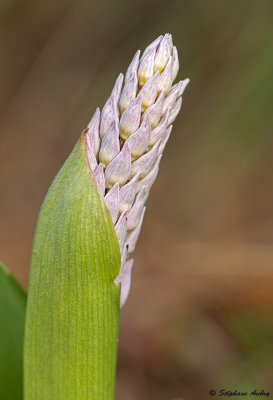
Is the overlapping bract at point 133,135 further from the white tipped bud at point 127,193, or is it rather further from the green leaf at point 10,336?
the green leaf at point 10,336

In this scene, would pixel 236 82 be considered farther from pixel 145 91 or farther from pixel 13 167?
pixel 145 91

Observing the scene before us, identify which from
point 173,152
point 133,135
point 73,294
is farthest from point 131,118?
point 173,152

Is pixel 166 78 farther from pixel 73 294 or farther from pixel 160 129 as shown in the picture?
pixel 73 294

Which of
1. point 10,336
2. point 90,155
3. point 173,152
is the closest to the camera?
point 90,155

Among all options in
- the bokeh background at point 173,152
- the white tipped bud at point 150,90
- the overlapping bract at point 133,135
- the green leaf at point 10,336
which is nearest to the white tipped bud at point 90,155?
the overlapping bract at point 133,135

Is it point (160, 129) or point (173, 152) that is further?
point (173, 152)

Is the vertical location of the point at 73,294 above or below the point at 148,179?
below

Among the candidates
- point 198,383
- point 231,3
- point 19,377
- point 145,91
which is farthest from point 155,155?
point 231,3

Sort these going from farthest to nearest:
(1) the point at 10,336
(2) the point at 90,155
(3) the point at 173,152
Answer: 1. (3) the point at 173,152
2. (1) the point at 10,336
3. (2) the point at 90,155
